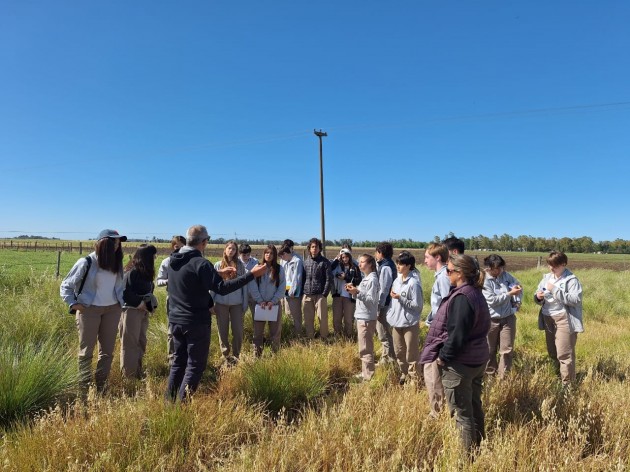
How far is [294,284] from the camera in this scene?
267 inches

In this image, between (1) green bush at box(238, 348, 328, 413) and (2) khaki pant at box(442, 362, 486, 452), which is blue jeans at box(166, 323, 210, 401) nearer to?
(1) green bush at box(238, 348, 328, 413)

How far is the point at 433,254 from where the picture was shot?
14.5 ft

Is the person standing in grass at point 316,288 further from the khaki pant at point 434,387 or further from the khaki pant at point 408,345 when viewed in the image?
the khaki pant at point 434,387

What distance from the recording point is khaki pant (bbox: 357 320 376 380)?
4.89 meters

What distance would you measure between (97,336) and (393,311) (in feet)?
11.1

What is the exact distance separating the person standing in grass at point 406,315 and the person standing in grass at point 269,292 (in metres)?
1.89

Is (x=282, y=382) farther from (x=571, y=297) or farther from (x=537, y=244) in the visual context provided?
(x=537, y=244)

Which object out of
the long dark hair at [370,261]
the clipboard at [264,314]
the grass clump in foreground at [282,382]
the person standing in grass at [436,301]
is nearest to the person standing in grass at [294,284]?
the clipboard at [264,314]

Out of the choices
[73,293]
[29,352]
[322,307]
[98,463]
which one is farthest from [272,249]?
[98,463]

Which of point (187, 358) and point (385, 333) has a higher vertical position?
point (187, 358)

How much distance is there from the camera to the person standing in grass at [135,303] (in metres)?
4.50

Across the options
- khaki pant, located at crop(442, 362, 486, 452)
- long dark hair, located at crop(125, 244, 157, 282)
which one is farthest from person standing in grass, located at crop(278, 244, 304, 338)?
khaki pant, located at crop(442, 362, 486, 452)

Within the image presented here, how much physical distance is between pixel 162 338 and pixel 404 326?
12.1ft

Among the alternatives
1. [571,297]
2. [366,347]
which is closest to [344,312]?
[366,347]
